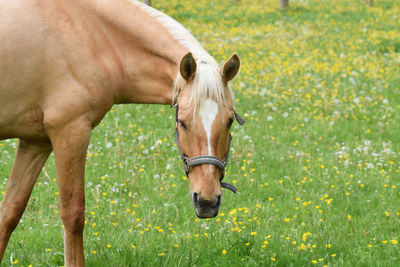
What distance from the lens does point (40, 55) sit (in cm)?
398

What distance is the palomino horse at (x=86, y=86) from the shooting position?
147 inches

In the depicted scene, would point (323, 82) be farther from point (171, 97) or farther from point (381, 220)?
point (171, 97)

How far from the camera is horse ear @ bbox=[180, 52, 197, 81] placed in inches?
145

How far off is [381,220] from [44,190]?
3874mm

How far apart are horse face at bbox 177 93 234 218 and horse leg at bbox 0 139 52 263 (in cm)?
136

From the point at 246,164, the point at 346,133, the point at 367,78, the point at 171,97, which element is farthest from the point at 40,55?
the point at 367,78

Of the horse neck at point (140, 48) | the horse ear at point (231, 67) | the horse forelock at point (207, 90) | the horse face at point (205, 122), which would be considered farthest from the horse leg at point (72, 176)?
the horse ear at point (231, 67)

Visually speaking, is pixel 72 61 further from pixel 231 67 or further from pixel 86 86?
pixel 231 67

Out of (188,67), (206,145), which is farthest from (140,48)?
(206,145)

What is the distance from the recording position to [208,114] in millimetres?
3666

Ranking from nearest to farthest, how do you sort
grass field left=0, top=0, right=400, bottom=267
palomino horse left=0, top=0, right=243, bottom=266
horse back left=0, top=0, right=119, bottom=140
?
palomino horse left=0, top=0, right=243, bottom=266
horse back left=0, top=0, right=119, bottom=140
grass field left=0, top=0, right=400, bottom=267

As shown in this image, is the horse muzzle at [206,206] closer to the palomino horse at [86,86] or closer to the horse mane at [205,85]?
the palomino horse at [86,86]

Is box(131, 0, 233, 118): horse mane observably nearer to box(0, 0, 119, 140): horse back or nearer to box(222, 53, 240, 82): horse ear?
box(222, 53, 240, 82): horse ear

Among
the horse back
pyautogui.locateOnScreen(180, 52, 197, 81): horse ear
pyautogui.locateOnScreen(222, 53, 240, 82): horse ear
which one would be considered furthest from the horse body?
pyautogui.locateOnScreen(222, 53, 240, 82): horse ear
